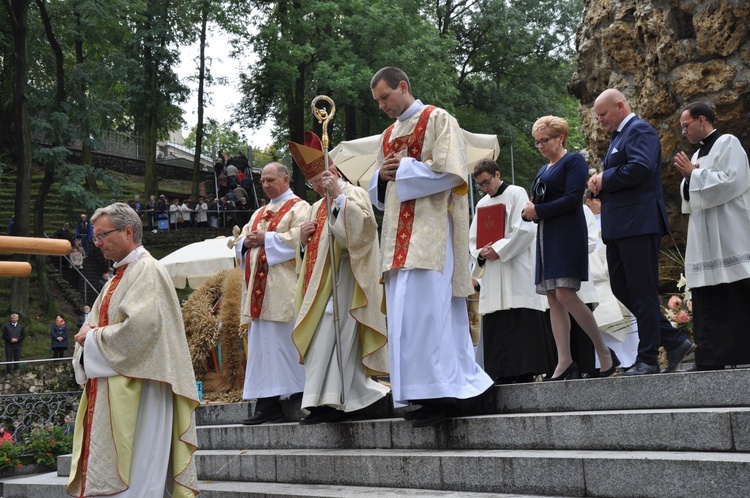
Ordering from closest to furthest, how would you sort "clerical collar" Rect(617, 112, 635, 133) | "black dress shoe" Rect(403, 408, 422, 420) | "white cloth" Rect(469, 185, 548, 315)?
"black dress shoe" Rect(403, 408, 422, 420), "clerical collar" Rect(617, 112, 635, 133), "white cloth" Rect(469, 185, 548, 315)

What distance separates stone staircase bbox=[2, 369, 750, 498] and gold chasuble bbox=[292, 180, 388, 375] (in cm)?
54

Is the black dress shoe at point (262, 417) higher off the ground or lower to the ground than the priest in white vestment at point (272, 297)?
lower

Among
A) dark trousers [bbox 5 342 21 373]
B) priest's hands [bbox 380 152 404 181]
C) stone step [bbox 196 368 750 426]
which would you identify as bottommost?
stone step [bbox 196 368 750 426]

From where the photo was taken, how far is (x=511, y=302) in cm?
762

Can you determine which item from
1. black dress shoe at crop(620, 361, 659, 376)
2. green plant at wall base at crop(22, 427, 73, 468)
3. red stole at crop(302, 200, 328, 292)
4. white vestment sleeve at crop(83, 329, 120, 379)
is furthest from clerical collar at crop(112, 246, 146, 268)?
green plant at wall base at crop(22, 427, 73, 468)

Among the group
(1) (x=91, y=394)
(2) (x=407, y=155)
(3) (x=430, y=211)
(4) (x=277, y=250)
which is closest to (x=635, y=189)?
(3) (x=430, y=211)

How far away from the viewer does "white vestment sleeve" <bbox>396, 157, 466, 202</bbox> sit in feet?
20.6

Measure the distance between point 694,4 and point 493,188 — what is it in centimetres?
440

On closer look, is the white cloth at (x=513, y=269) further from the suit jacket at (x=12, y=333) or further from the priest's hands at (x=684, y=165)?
the suit jacket at (x=12, y=333)

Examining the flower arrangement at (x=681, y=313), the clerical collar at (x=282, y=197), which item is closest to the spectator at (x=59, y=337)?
the clerical collar at (x=282, y=197)

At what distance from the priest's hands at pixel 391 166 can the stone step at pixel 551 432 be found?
170cm

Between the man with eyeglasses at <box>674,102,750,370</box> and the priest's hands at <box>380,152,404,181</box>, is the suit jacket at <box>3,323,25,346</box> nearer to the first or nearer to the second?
the priest's hands at <box>380,152,404,181</box>

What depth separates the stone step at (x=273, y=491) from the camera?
5.30 meters

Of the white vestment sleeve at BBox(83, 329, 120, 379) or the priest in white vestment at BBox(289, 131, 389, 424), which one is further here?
the priest in white vestment at BBox(289, 131, 389, 424)
